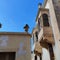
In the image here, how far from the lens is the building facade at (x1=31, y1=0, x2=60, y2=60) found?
10.2 metres

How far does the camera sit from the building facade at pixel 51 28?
33.6ft

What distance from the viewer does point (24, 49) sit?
786 centimetres

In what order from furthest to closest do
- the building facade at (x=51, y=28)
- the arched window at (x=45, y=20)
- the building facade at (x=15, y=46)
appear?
the arched window at (x=45, y=20), the building facade at (x=51, y=28), the building facade at (x=15, y=46)

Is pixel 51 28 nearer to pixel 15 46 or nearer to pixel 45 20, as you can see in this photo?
pixel 45 20

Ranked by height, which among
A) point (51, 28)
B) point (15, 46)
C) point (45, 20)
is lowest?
point (15, 46)

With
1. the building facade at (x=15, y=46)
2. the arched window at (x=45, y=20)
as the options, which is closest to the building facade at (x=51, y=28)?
the arched window at (x=45, y=20)

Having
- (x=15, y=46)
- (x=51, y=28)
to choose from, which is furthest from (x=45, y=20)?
(x=15, y=46)

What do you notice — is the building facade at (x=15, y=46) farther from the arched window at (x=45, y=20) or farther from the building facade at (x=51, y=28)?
the arched window at (x=45, y=20)

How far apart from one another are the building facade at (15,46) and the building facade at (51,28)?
2803 millimetres

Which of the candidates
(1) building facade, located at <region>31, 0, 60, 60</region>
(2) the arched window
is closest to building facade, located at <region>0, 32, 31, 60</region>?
(1) building facade, located at <region>31, 0, 60, 60</region>

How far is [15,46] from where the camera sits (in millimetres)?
7895

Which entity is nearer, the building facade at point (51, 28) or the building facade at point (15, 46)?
the building facade at point (15, 46)

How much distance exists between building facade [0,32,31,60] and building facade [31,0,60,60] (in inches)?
110

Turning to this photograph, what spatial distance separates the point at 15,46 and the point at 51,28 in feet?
14.2
